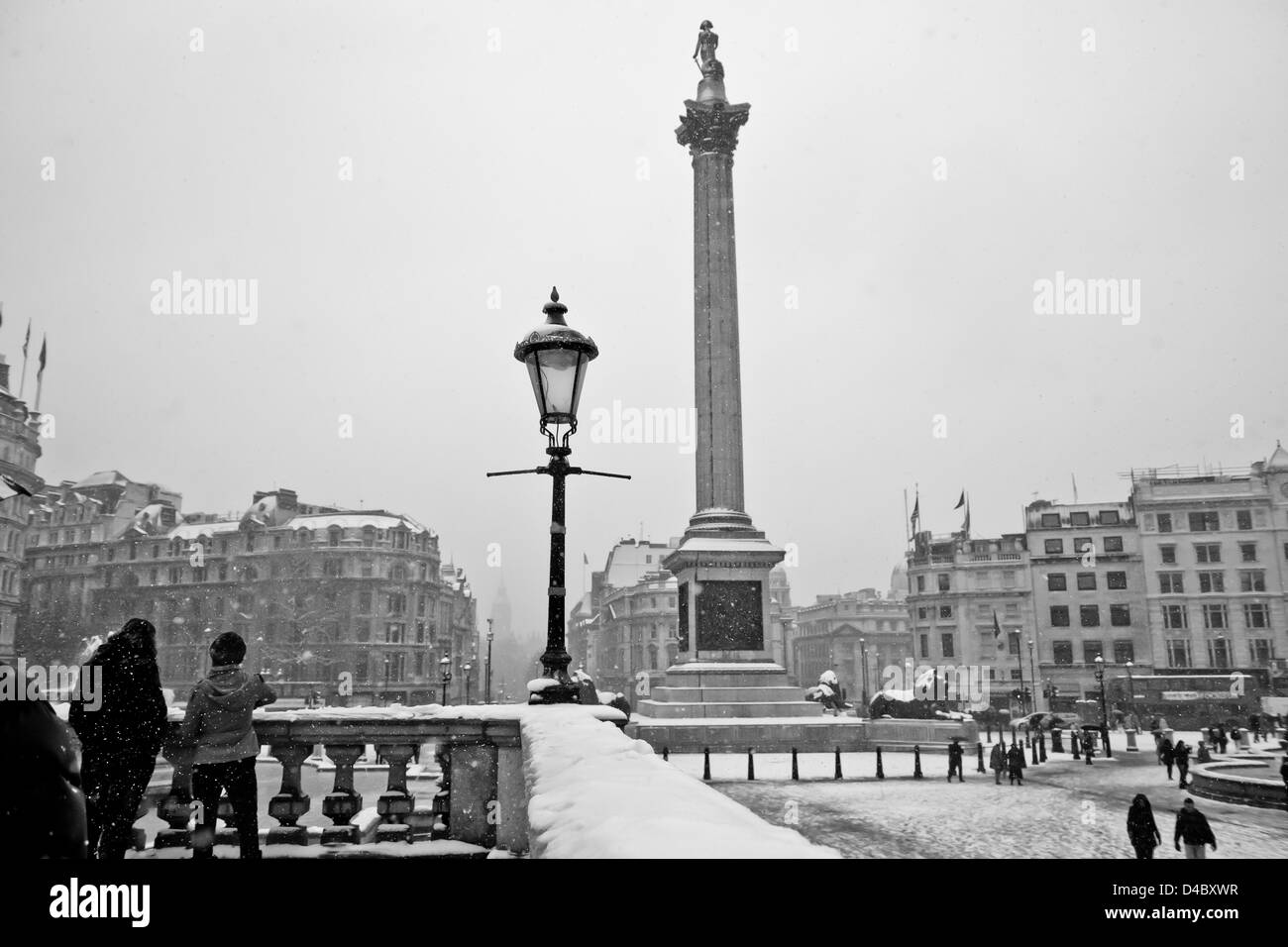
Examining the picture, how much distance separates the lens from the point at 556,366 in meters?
7.97

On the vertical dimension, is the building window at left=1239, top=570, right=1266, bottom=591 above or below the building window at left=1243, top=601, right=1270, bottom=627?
above

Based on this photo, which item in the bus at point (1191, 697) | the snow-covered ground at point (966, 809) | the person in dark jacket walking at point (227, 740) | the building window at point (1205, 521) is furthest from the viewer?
the building window at point (1205, 521)

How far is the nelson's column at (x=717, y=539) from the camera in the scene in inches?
1193

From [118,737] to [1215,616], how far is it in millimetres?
72680

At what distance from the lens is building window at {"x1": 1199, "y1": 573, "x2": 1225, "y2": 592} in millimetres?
62531

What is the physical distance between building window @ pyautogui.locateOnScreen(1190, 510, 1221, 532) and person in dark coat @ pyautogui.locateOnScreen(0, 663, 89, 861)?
75269 millimetres

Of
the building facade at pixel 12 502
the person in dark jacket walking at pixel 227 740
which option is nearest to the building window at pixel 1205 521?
the person in dark jacket walking at pixel 227 740

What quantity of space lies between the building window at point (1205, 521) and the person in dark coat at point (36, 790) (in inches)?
2963

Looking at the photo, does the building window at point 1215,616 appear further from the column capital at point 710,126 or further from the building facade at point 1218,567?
the column capital at point 710,126

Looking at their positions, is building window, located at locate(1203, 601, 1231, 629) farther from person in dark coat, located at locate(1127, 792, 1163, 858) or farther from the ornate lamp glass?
the ornate lamp glass

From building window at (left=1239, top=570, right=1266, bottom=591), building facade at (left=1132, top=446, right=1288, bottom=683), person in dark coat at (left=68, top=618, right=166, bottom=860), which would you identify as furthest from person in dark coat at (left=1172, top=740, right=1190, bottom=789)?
building window at (left=1239, top=570, right=1266, bottom=591)
